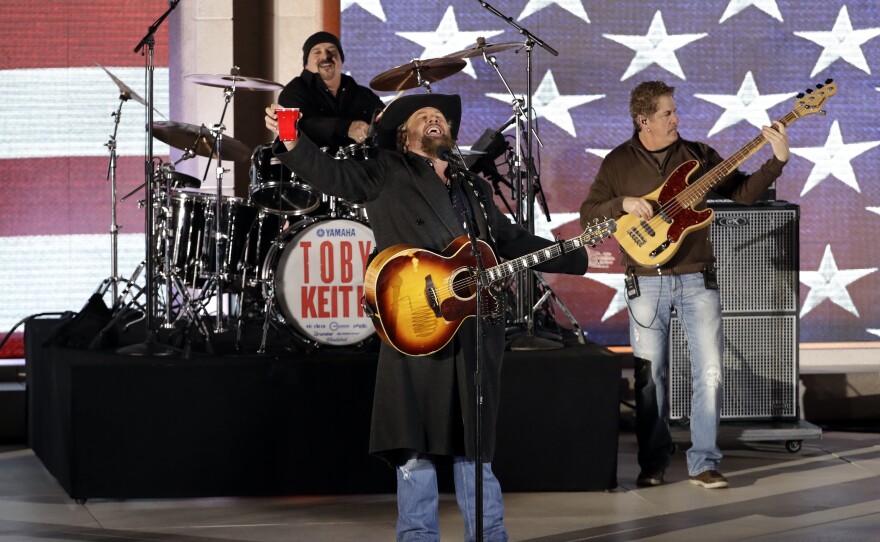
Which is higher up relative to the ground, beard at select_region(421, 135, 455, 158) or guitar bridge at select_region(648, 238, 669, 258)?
beard at select_region(421, 135, 455, 158)

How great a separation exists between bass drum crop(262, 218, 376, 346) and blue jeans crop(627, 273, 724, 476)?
1.46m

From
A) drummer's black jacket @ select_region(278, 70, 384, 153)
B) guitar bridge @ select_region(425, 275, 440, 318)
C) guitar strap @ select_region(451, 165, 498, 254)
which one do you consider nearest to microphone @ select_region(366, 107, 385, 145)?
guitar strap @ select_region(451, 165, 498, 254)

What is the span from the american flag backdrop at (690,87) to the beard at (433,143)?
14.8 ft

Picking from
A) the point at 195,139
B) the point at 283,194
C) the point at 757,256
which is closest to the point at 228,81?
the point at 195,139

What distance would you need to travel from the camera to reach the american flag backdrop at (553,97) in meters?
9.34

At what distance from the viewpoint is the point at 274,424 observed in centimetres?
648

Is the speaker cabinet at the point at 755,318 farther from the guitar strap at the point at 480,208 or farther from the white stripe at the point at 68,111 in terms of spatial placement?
the white stripe at the point at 68,111

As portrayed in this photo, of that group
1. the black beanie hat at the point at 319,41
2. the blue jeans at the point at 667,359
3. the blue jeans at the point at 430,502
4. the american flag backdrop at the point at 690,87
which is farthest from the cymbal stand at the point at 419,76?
the blue jeans at the point at 430,502

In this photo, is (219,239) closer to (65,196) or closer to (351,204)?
(351,204)

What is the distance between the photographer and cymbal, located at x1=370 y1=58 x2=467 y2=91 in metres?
7.64

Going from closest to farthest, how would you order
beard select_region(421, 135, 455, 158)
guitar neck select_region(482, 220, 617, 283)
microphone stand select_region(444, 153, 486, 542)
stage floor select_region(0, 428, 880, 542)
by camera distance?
microphone stand select_region(444, 153, 486, 542), guitar neck select_region(482, 220, 617, 283), beard select_region(421, 135, 455, 158), stage floor select_region(0, 428, 880, 542)

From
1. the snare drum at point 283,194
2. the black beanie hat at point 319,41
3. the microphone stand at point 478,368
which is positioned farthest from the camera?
the black beanie hat at point 319,41

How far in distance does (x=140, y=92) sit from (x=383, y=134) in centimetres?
494

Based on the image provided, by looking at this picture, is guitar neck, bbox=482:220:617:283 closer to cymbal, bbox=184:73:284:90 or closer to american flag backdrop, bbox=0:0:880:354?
cymbal, bbox=184:73:284:90
